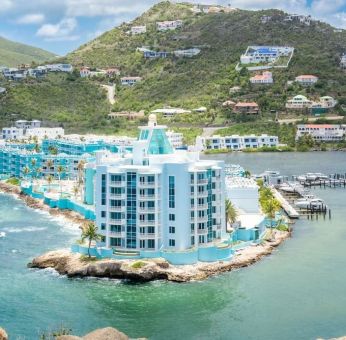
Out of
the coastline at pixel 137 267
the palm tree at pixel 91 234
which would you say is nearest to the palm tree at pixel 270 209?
the coastline at pixel 137 267

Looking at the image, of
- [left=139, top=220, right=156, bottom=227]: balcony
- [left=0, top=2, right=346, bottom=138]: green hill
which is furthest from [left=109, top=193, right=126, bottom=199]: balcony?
[left=0, top=2, right=346, bottom=138]: green hill

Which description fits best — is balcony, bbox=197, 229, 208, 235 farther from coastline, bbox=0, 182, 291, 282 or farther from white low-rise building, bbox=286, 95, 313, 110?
white low-rise building, bbox=286, 95, 313, 110

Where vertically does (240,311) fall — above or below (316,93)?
below

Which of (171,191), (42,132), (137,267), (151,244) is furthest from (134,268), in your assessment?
(42,132)

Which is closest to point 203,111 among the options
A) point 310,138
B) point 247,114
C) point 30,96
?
point 247,114

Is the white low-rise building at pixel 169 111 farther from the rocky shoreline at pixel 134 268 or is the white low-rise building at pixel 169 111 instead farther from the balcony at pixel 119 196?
the rocky shoreline at pixel 134 268

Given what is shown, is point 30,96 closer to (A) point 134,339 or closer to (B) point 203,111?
(B) point 203,111
